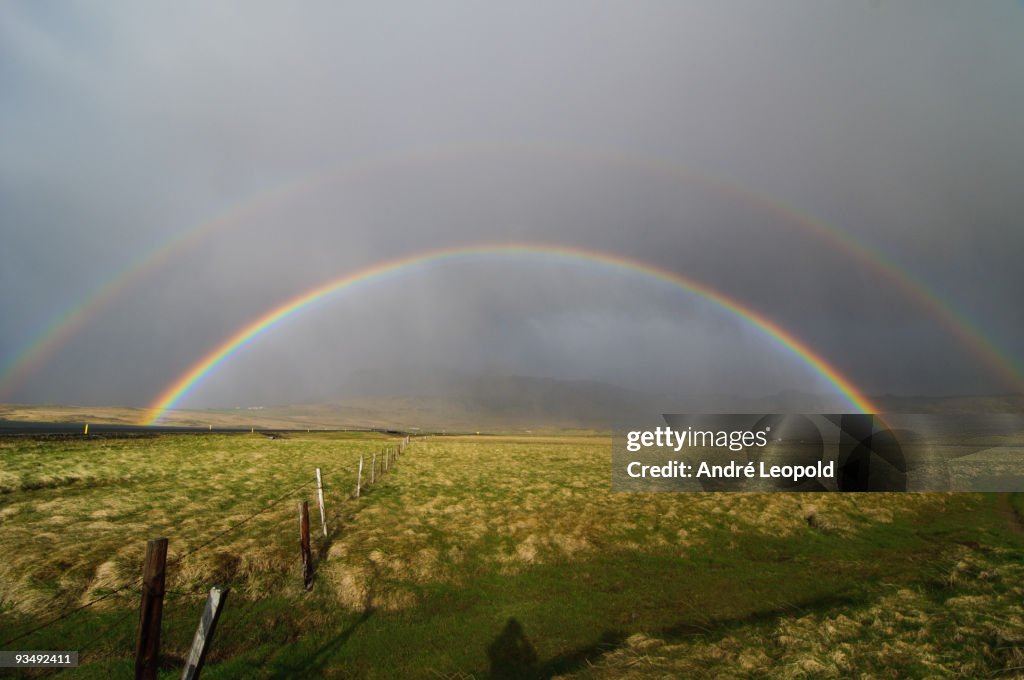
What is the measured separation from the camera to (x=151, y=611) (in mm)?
6672

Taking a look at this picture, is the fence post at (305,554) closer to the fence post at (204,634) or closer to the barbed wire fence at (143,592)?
the barbed wire fence at (143,592)

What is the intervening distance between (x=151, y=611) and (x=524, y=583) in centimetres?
1153

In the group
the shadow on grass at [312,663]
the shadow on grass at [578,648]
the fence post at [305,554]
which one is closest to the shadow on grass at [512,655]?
the shadow on grass at [578,648]

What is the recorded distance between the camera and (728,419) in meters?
90.1

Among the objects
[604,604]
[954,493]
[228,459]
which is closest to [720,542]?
[604,604]

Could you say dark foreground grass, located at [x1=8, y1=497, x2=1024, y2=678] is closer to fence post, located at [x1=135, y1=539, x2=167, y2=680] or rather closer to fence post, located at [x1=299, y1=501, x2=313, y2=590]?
fence post, located at [x1=299, y1=501, x2=313, y2=590]

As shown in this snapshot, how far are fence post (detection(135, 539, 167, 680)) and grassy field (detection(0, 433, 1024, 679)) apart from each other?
14.5 ft

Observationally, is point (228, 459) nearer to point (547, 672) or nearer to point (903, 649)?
point (547, 672)

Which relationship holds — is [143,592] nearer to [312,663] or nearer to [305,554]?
[312,663]

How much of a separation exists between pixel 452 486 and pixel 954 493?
35.2 m

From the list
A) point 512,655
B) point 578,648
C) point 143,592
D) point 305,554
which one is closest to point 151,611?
point 143,592

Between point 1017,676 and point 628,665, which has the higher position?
point 1017,676

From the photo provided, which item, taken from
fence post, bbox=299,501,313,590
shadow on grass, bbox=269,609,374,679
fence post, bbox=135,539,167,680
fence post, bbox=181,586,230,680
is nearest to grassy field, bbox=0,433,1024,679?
shadow on grass, bbox=269,609,374,679

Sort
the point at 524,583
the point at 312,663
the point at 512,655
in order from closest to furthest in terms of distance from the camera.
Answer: the point at 312,663 → the point at 512,655 → the point at 524,583
